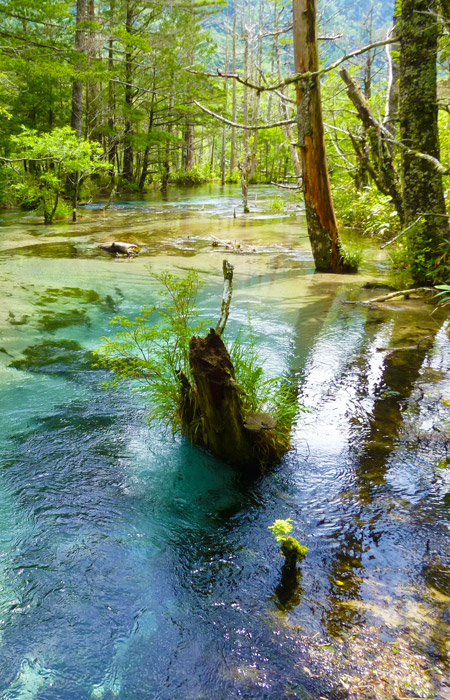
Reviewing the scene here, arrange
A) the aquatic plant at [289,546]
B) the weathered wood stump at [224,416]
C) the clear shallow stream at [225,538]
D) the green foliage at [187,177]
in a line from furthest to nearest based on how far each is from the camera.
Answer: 1. the green foliage at [187,177]
2. the weathered wood stump at [224,416]
3. the aquatic plant at [289,546]
4. the clear shallow stream at [225,538]

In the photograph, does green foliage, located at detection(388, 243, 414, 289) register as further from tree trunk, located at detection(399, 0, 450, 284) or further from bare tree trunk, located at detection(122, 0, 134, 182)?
bare tree trunk, located at detection(122, 0, 134, 182)

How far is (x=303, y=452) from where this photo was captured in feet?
11.9

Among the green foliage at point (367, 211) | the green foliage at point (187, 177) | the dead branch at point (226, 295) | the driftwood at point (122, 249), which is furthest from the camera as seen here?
the green foliage at point (187, 177)

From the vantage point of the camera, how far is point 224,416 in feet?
10.3

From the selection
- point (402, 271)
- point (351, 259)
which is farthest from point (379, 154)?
point (402, 271)

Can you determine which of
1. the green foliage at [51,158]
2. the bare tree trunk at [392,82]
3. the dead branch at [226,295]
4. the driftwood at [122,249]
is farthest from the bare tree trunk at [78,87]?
the dead branch at [226,295]

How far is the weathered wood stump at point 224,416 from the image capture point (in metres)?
3.02

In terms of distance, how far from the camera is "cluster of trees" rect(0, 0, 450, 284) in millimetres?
6777

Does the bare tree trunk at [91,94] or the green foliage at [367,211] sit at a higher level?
the bare tree trunk at [91,94]

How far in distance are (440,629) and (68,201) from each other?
2055 centimetres

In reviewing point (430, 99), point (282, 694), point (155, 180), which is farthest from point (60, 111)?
point (282, 694)

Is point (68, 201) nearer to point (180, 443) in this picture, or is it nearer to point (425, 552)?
point (180, 443)

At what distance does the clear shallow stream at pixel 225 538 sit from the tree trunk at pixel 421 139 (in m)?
1.75

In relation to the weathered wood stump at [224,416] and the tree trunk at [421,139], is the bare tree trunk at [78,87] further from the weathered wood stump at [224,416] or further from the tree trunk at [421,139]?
the weathered wood stump at [224,416]
